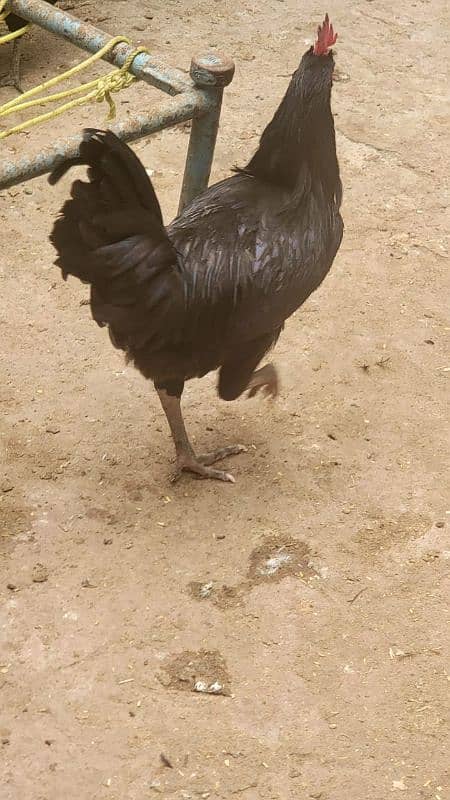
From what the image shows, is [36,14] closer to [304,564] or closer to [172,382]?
[172,382]

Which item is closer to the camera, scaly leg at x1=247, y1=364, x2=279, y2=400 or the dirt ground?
the dirt ground

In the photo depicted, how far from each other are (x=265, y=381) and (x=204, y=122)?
42.2 inches

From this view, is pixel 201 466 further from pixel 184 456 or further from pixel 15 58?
pixel 15 58

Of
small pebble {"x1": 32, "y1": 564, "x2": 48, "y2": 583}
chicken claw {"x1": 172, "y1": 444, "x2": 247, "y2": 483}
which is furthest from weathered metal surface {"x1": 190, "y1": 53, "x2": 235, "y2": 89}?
small pebble {"x1": 32, "y1": 564, "x2": 48, "y2": 583}

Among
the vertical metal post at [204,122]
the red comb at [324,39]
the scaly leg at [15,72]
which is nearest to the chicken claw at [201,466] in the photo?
the vertical metal post at [204,122]

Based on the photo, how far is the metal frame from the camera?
2.74 meters

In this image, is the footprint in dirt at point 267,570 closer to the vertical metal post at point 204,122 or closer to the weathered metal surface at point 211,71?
the vertical metal post at point 204,122

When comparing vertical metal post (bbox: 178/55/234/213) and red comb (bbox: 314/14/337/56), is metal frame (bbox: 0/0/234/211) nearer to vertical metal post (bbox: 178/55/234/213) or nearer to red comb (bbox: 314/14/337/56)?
vertical metal post (bbox: 178/55/234/213)

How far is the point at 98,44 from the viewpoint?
134 inches

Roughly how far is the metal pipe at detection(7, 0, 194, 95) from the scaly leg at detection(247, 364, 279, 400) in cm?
114

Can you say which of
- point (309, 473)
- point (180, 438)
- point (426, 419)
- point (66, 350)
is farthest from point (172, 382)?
point (426, 419)

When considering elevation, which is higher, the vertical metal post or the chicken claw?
the vertical metal post

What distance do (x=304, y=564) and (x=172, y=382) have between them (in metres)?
0.86

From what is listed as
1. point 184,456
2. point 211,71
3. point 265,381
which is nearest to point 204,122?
point 211,71
